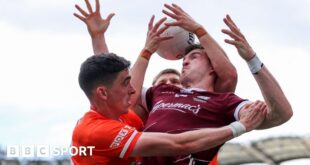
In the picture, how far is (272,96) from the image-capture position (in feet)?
22.9

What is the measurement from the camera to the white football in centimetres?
788

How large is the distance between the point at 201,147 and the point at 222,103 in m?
0.73

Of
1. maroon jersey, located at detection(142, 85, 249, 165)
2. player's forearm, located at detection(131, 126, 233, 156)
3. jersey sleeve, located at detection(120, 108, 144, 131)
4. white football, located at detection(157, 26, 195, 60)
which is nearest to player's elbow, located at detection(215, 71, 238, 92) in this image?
maroon jersey, located at detection(142, 85, 249, 165)

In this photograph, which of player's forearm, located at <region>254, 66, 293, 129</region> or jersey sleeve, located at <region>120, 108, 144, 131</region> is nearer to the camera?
player's forearm, located at <region>254, 66, 293, 129</region>

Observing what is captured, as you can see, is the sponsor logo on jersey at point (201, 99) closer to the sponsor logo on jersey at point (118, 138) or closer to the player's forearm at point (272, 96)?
the player's forearm at point (272, 96)

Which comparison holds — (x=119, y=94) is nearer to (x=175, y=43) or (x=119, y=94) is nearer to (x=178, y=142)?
(x=178, y=142)

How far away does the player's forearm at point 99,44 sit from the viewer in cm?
812

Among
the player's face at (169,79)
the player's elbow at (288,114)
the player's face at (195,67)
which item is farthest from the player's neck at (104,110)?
the player's face at (169,79)

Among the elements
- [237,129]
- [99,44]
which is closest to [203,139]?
[237,129]

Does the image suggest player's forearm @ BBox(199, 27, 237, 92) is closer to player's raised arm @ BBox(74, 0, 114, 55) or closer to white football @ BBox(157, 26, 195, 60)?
white football @ BBox(157, 26, 195, 60)

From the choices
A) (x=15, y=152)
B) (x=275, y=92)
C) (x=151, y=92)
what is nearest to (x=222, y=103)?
(x=275, y=92)

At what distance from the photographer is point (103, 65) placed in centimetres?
686

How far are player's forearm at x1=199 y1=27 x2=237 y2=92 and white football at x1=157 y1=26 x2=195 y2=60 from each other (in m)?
0.40

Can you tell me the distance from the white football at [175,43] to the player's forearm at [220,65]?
0.40 meters
